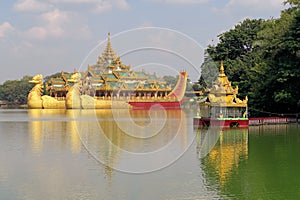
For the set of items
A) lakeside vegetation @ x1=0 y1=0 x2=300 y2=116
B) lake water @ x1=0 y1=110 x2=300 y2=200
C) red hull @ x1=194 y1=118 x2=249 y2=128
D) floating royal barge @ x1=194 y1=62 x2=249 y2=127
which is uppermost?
lakeside vegetation @ x1=0 y1=0 x2=300 y2=116

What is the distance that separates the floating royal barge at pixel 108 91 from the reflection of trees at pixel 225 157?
36.0 metres

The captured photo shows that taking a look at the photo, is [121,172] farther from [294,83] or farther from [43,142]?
[294,83]

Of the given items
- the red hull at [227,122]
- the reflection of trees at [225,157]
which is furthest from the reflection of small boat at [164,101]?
the reflection of trees at [225,157]

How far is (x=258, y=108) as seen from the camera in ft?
110

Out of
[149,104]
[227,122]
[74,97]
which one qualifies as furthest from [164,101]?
[227,122]

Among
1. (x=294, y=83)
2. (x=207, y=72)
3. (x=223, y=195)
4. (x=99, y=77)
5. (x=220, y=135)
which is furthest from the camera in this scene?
(x=99, y=77)

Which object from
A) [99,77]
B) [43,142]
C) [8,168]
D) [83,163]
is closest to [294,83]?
[43,142]

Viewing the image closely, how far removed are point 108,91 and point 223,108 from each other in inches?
1538

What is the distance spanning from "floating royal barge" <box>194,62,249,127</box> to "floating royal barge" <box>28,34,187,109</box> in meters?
30.2

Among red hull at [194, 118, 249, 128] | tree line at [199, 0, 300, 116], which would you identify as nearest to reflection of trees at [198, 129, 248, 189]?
red hull at [194, 118, 249, 128]

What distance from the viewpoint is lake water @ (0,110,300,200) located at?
11023 millimetres

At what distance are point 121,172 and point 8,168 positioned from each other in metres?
3.57

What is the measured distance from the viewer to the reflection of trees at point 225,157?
1282 centimetres

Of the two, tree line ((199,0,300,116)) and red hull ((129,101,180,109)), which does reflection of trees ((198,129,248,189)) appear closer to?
tree line ((199,0,300,116))
